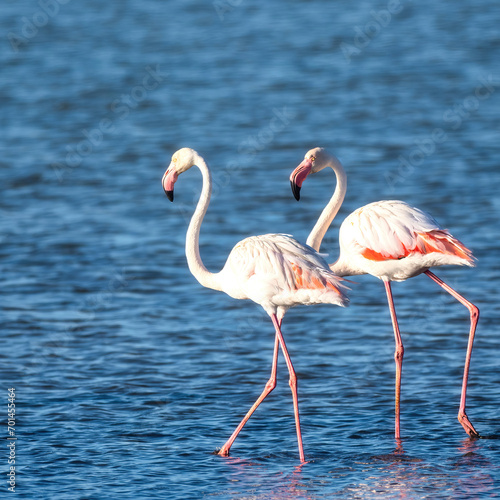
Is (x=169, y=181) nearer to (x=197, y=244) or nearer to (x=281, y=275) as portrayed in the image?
(x=197, y=244)

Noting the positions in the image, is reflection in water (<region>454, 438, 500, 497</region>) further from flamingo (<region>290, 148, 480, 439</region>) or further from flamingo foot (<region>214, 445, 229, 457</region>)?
flamingo foot (<region>214, 445, 229, 457</region>)

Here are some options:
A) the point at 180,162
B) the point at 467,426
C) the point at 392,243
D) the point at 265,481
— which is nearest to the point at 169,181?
the point at 180,162

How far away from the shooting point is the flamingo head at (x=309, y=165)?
7676 mm

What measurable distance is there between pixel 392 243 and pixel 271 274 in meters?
0.97

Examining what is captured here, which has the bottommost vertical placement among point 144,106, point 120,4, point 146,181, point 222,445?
point 222,445

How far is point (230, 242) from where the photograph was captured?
12930mm

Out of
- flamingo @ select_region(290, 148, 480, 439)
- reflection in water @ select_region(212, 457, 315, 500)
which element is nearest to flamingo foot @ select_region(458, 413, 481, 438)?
flamingo @ select_region(290, 148, 480, 439)

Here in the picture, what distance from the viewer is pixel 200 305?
10977 mm

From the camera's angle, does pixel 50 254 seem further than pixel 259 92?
No

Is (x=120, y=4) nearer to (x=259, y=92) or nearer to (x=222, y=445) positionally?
(x=259, y=92)

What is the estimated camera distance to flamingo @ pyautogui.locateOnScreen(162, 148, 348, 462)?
7125 millimetres

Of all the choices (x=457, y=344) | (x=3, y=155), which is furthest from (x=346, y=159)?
(x=457, y=344)

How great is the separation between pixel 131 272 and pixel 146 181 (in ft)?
14.4

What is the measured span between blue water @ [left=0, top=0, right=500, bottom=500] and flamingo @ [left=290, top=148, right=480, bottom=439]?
34.7 inches
